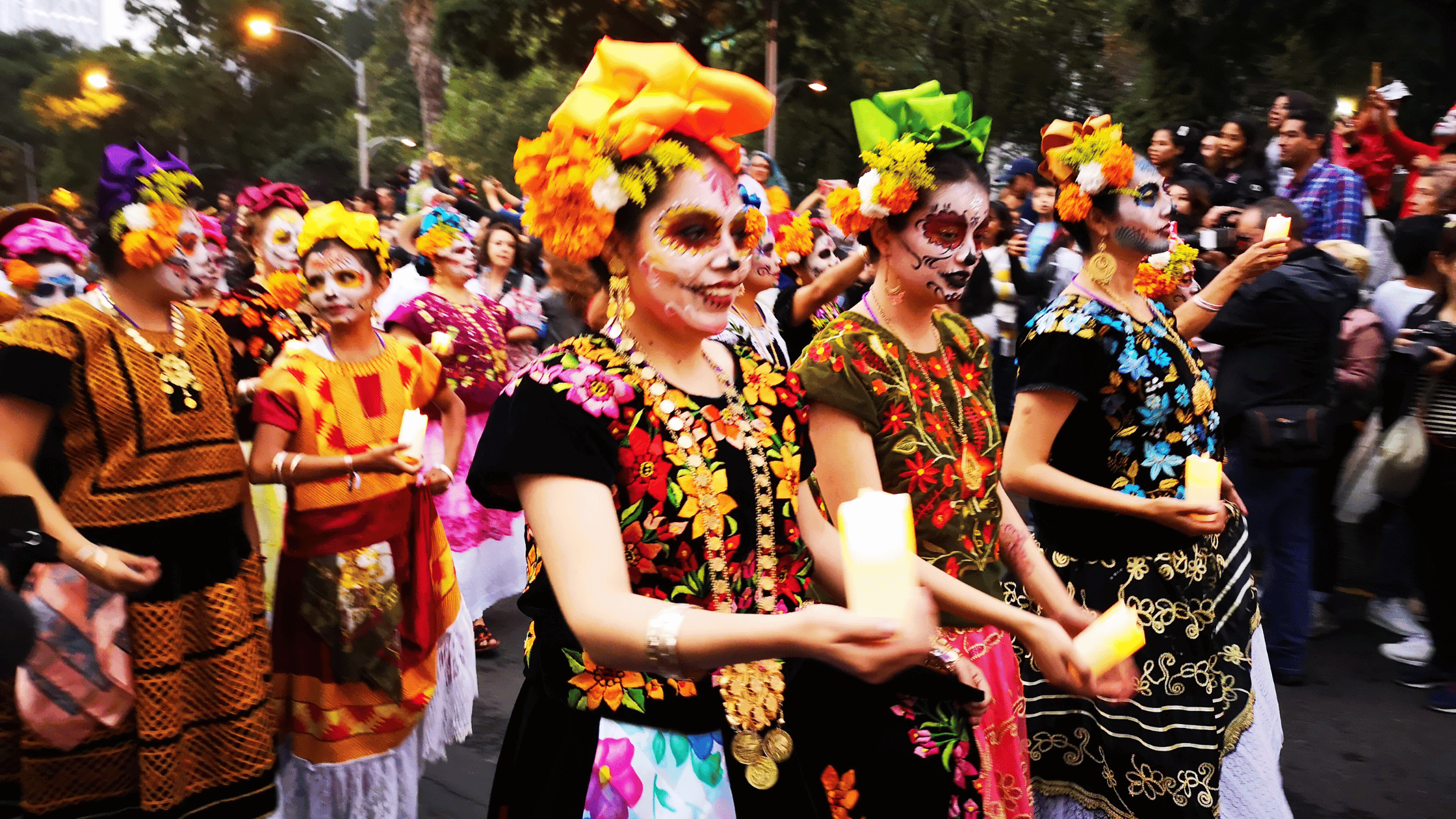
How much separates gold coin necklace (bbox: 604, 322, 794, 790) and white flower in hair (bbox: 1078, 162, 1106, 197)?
6.10 ft

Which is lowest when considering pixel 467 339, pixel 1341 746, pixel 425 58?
pixel 425 58

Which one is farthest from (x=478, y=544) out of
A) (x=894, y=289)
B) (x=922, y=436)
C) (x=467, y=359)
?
(x=922, y=436)

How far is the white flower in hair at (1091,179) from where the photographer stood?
357 cm

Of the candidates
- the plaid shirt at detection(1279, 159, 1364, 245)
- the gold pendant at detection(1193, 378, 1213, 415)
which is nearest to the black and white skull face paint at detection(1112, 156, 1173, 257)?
the gold pendant at detection(1193, 378, 1213, 415)

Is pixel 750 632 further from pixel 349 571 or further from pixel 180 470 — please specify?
pixel 349 571

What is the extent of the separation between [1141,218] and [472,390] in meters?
4.19

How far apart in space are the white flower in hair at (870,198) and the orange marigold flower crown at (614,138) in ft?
2.69

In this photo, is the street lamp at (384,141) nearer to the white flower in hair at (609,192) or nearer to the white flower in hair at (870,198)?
the white flower in hair at (870,198)

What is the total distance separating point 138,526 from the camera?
11.4ft

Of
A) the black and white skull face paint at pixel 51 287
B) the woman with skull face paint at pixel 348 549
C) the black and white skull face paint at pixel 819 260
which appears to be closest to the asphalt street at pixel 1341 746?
the woman with skull face paint at pixel 348 549

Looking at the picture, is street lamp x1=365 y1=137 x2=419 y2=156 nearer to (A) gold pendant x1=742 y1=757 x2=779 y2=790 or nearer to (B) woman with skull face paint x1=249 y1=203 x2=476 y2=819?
(B) woman with skull face paint x1=249 y1=203 x2=476 y2=819

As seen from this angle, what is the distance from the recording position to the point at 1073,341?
3408 millimetres

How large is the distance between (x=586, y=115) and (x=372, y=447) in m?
2.35

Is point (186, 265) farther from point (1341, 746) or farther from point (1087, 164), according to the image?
point (1341, 746)
